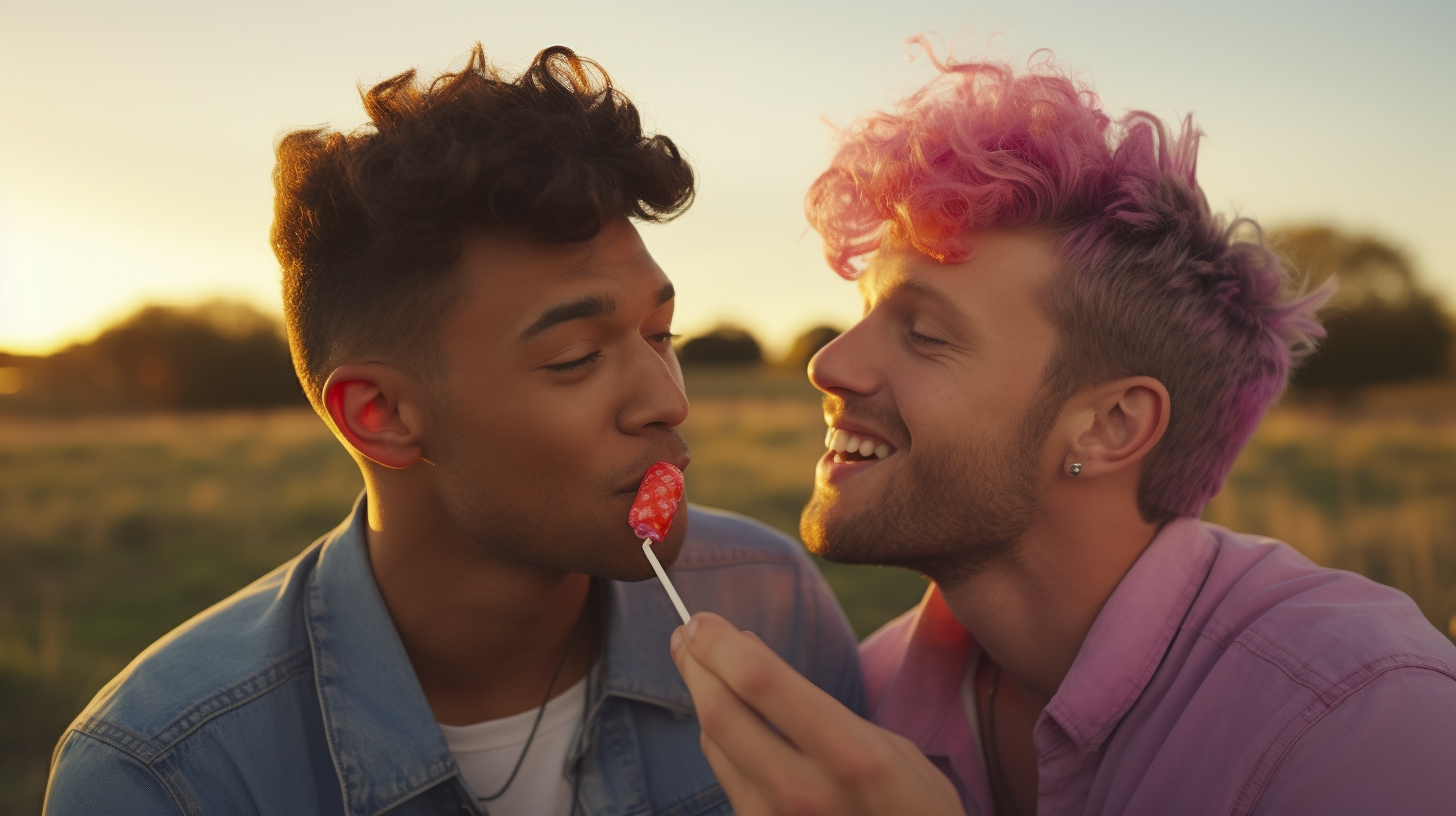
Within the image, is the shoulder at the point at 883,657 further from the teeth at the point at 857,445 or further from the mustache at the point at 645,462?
the mustache at the point at 645,462

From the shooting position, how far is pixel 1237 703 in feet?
8.55

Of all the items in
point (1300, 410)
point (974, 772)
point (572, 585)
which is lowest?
point (1300, 410)

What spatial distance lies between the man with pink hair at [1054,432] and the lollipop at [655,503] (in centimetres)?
75

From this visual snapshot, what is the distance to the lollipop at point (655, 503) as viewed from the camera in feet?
9.31

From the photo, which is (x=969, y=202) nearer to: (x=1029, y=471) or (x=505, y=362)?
(x=1029, y=471)

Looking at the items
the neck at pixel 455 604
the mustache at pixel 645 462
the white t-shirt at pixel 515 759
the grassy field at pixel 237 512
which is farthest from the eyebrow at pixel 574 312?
the grassy field at pixel 237 512

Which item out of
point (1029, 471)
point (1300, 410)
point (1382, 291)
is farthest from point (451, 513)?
point (1382, 291)

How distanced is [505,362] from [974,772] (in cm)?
226

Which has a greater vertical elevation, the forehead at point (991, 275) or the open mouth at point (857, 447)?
the forehead at point (991, 275)

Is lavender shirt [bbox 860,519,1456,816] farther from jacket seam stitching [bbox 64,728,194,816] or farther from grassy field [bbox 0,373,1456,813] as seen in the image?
jacket seam stitching [bbox 64,728,194,816]

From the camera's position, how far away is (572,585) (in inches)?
136

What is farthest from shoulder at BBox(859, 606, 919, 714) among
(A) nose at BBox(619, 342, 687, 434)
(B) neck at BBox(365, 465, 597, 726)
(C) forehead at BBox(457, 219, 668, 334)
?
(C) forehead at BBox(457, 219, 668, 334)

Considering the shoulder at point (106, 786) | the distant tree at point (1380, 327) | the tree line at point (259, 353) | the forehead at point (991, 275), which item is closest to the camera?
the shoulder at point (106, 786)

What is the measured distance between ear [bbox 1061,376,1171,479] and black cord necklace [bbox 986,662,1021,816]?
3.01 ft
